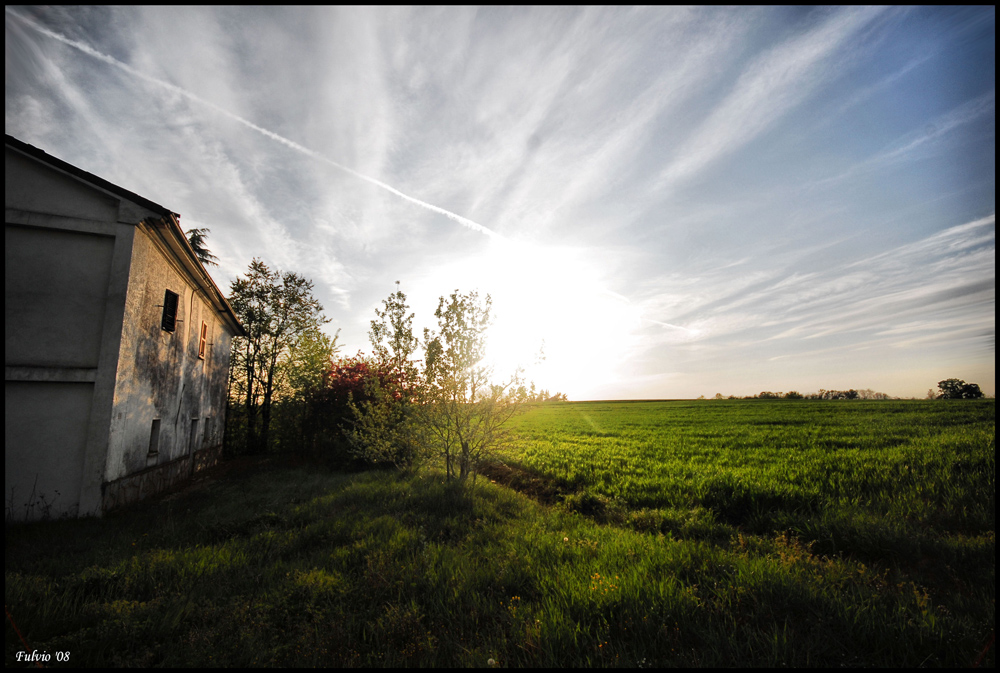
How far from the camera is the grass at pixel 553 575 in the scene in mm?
3787

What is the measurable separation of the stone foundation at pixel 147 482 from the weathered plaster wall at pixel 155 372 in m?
0.16

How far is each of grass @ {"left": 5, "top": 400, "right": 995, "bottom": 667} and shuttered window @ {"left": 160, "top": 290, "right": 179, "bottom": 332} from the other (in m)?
4.48

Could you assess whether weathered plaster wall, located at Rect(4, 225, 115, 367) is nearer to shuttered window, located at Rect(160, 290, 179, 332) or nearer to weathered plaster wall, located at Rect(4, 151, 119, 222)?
weathered plaster wall, located at Rect(4, 151, 119, 222)

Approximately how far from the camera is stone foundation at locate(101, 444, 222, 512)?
854cm

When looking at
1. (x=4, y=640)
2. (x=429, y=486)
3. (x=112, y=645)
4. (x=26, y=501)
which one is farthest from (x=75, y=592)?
(x=429, y=486)

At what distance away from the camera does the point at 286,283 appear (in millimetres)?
22719

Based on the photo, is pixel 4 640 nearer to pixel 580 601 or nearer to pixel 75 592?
pixel 75 592

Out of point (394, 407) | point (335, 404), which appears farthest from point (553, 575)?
point (335, 404)

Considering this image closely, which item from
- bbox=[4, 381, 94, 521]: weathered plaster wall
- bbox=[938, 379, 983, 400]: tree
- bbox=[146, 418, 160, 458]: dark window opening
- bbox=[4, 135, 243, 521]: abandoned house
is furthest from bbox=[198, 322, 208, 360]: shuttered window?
bbox=[938, 379, 983, 400]: tree

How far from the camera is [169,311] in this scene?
1112cm

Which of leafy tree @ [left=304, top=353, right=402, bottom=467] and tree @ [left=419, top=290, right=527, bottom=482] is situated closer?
tree @ [left=419, top=290, right=527, bottom=482]

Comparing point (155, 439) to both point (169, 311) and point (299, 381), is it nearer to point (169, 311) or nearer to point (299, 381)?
point (169, 311)

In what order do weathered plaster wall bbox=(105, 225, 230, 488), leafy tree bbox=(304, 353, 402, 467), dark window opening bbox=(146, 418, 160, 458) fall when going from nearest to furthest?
1. weathered plaster wall bbox=(105, 225, 230, 488)
2. dark window opening bbox=(146, 418, 160, 458)
3. leafy tree bbox=(304, 353, 402, 467)

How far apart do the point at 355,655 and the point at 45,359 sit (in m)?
9.07
